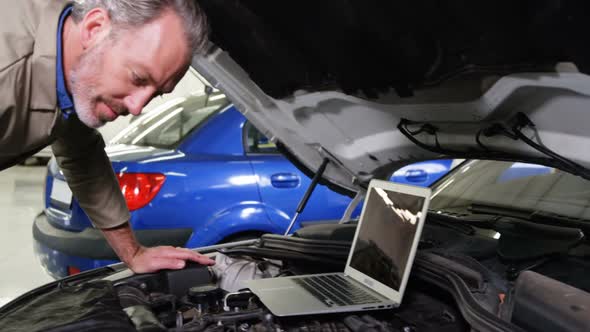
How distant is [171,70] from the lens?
1427 mm

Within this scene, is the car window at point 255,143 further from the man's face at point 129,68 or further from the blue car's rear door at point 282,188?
the man's face at point 129,68

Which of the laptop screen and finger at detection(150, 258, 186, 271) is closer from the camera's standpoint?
the laptop screen

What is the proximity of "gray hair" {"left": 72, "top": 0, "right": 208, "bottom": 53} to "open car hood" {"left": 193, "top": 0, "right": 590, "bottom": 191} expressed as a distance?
12cm

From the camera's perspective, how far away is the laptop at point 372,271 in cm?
145

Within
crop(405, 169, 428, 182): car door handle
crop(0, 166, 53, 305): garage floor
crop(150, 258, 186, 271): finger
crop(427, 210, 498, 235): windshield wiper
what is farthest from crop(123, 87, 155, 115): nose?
crop(0, 166, 53, 305): garage floor

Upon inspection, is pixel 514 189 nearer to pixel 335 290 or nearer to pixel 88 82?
pixel 335 290

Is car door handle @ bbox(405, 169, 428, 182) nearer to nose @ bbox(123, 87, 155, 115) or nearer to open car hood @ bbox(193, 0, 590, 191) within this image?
open car hood @ bbox(193, 0, 590, 191)

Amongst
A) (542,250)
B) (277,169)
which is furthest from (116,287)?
(277,169)

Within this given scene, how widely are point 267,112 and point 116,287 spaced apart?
85 cm

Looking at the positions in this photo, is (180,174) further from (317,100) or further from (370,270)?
(370,270)

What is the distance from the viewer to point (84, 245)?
119 inches

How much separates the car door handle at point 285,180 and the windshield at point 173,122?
61cm

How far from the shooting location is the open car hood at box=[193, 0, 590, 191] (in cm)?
116

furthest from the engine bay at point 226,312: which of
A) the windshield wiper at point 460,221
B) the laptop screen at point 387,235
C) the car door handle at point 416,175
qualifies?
the car door handle at point 416,175
